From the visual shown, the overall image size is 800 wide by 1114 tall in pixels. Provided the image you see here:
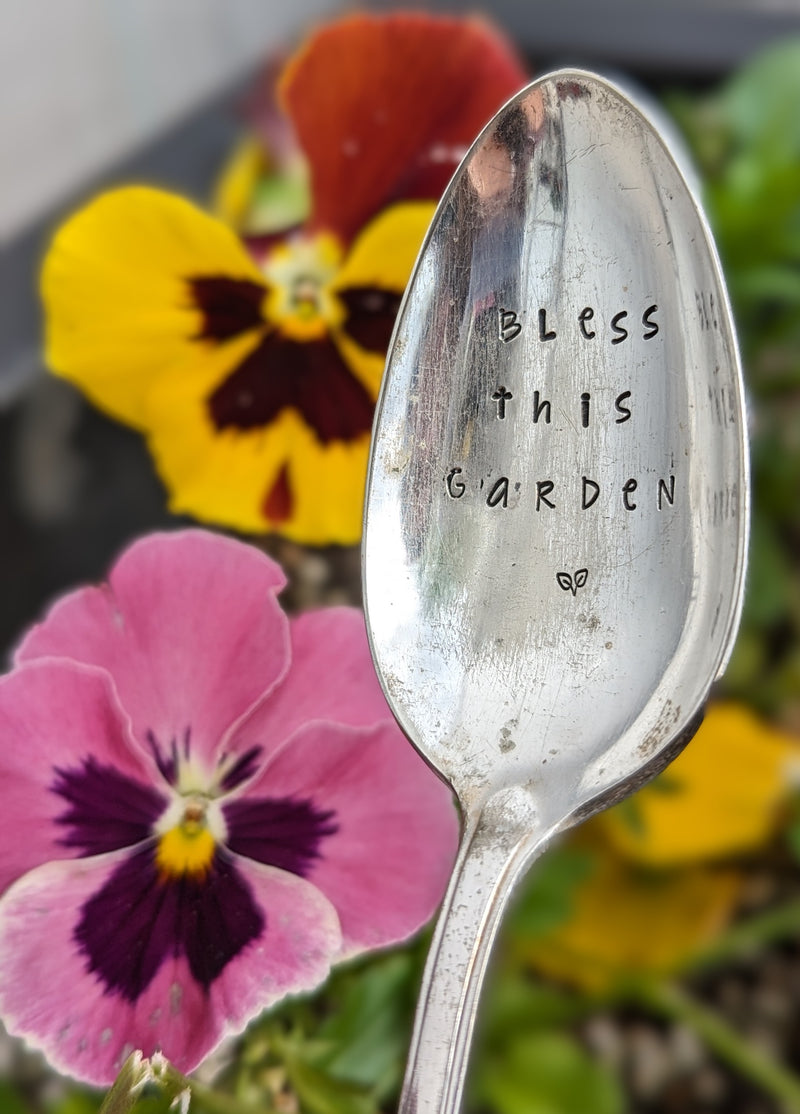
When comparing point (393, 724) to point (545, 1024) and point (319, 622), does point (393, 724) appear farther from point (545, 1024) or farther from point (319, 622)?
point (545, 1024)

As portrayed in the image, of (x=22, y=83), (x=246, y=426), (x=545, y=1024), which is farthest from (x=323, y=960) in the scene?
(x=22, y=83)

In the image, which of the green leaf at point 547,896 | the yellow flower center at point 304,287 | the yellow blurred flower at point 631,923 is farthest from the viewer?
the yellow blurred flower at point 631,923

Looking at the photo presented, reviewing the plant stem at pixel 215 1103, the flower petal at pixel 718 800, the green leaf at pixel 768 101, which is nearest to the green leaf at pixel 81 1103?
the plant stem at pixel 215 1103

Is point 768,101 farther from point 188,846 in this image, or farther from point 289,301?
point 188,846

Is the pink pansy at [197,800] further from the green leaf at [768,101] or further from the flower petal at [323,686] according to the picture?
the green leaf at [768,101]

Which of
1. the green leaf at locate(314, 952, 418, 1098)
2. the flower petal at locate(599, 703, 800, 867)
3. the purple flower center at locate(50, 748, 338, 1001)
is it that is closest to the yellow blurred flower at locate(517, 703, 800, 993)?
the flower petal at locate(599, 703, 800, 867)

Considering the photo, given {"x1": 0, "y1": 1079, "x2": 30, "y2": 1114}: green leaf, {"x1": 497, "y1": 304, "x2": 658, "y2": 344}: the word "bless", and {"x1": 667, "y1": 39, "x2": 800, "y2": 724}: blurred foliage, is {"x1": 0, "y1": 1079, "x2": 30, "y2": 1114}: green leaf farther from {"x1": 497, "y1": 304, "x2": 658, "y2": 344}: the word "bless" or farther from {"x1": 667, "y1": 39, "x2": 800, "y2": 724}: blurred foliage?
{"x1": 667, "y1": 39, "x2": 800, "y2": 724}: blurred foliage

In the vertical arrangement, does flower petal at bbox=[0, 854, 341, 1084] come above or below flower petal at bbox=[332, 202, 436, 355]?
below
